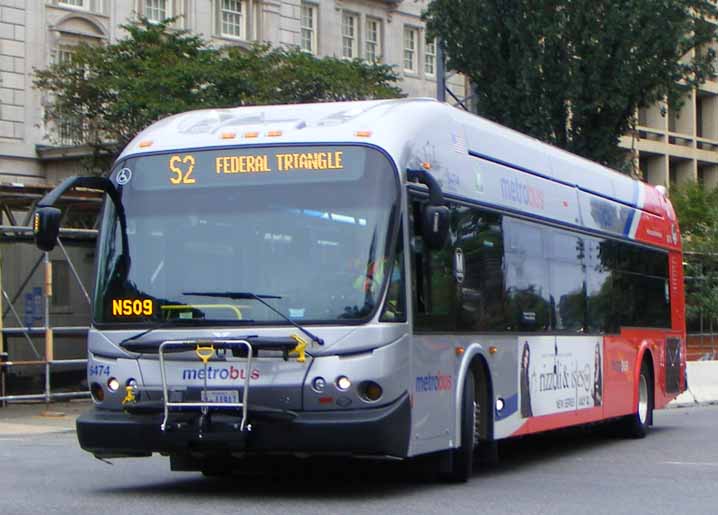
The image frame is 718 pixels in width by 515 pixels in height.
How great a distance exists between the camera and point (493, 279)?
1425 centimetres

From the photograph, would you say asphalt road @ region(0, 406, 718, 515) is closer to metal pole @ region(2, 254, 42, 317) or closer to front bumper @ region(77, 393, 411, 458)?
front bumper @ region(77, 393, 411, 458)

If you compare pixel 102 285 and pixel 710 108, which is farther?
pixel 710 108

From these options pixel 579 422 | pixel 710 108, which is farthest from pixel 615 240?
pixel 710 108

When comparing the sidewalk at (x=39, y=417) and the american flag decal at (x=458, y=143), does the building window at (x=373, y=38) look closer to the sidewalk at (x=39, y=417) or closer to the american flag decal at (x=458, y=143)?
the sidewalk at (x=39, y=417)

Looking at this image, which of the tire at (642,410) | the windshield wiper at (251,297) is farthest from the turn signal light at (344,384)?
the tire at (642,410)

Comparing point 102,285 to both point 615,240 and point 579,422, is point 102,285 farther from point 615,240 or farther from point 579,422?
point 615,240

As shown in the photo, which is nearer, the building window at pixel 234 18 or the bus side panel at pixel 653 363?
the bus side panel at pixel 653 363

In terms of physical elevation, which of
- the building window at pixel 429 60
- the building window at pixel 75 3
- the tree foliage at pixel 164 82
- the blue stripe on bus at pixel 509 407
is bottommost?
the blue stripe on bus at pixel 509 407

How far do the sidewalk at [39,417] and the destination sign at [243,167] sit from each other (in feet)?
29.5

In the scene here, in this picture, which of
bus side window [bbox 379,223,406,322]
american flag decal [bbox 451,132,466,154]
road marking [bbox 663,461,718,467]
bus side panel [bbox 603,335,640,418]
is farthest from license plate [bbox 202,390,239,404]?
bus side panel [bbox 603,335,640,418]

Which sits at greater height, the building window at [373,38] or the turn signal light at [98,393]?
the building window at [373,38]

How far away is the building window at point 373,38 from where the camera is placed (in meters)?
48.4

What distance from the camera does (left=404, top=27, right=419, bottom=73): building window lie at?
49812mm

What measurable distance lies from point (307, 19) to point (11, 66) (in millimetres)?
11132
